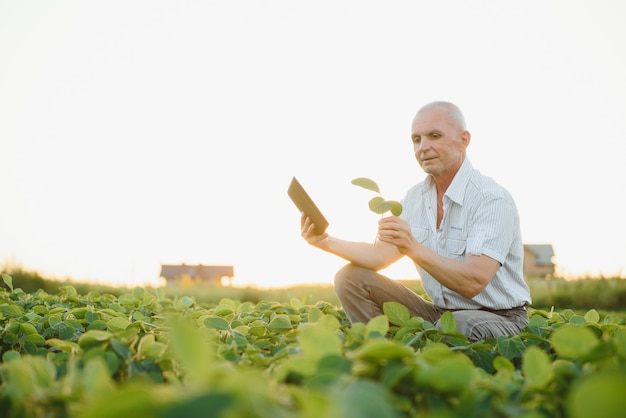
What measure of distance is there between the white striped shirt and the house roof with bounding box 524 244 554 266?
35998 millimetres

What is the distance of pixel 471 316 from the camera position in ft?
10.3

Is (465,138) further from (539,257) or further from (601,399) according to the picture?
(539,257)

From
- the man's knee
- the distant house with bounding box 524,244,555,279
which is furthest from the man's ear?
the distant house with bounding box 524,244,555,279

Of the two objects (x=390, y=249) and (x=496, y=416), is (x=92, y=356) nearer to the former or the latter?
(x=496, y=416)

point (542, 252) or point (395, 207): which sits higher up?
point (395, 207)

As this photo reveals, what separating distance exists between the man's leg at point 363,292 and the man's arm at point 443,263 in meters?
0.53

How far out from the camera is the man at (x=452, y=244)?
3168mm

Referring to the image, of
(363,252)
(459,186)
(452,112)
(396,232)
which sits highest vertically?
(452,112)

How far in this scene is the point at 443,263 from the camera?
2998mm

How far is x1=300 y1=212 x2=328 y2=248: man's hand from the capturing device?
343 cm

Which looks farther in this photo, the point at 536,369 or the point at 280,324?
the point at 280,324

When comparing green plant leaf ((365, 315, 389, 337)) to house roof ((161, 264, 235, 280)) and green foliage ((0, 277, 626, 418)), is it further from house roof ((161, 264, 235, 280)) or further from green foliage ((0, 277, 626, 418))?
house roof ((161, 264, 235, 280))

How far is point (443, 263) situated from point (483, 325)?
411mm

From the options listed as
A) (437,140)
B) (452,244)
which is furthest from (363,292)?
(437,140)
